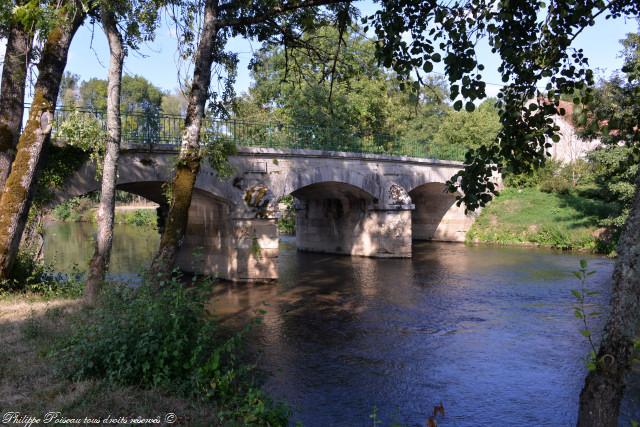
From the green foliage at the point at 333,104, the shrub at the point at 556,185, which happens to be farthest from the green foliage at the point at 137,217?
the shrub at the point at 556,185

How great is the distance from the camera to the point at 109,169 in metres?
8.98

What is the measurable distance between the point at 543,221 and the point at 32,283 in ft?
73.5

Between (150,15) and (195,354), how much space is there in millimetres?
5795

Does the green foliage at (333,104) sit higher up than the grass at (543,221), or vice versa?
the green foliage at (333,104)

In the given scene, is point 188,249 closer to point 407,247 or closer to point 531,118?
point 407,247

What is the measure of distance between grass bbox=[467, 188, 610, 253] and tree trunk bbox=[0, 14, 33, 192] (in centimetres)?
2101

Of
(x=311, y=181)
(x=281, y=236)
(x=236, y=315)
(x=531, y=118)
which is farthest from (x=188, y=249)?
(x=531, y=118)

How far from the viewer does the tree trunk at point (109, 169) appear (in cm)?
876

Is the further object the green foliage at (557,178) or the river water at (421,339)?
the green foliage at (557,178)

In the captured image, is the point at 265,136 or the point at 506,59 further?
the point at 265,136

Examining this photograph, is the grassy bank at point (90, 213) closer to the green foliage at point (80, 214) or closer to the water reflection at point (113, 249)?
the green foliage at point (80, 214)

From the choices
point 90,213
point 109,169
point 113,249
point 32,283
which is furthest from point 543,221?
point 90,213

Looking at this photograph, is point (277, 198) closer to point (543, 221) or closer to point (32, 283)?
point (32, 283)

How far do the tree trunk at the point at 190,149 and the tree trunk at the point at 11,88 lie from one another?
347 cm
